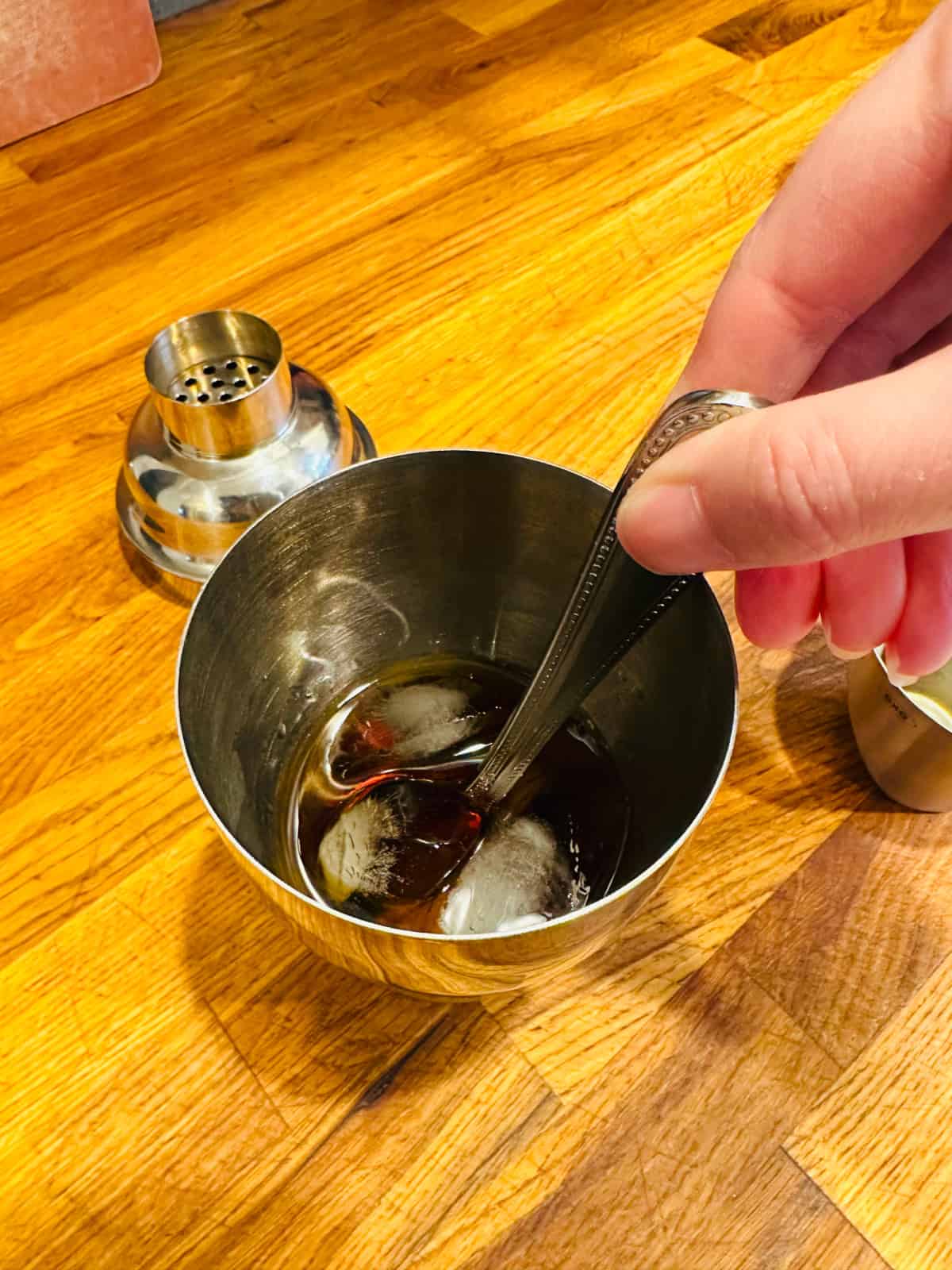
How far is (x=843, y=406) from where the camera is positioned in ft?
0.95

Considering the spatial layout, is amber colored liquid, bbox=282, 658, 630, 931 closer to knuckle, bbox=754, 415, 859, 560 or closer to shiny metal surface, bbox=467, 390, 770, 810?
shiny metal surface, bbox=467, 390, 770, 810

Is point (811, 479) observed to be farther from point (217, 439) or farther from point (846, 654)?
point (217, 439)

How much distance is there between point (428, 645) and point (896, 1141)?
290mm

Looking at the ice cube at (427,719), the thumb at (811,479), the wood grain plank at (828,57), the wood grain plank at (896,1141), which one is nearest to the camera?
the thumb at (811,479)

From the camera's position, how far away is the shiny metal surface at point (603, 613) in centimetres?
34

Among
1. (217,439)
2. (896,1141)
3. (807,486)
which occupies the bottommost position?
(896,1141)

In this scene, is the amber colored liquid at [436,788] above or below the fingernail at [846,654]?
below

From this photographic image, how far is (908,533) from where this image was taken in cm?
31

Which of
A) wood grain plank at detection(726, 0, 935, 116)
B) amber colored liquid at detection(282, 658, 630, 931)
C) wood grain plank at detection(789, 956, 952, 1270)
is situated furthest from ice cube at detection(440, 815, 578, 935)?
wood grain plank at detection(726, 0, 935, 116)

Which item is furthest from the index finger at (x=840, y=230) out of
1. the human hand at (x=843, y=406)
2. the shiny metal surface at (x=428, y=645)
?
the shiny metal surface at (x=428, y=645)

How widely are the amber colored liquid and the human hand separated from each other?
0.36ft

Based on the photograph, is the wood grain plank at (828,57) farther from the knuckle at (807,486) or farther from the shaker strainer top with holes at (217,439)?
the knuckle at (807,486)

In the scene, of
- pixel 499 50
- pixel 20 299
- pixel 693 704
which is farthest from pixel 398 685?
pixel 499 50

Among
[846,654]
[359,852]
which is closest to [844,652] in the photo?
[846,654]
